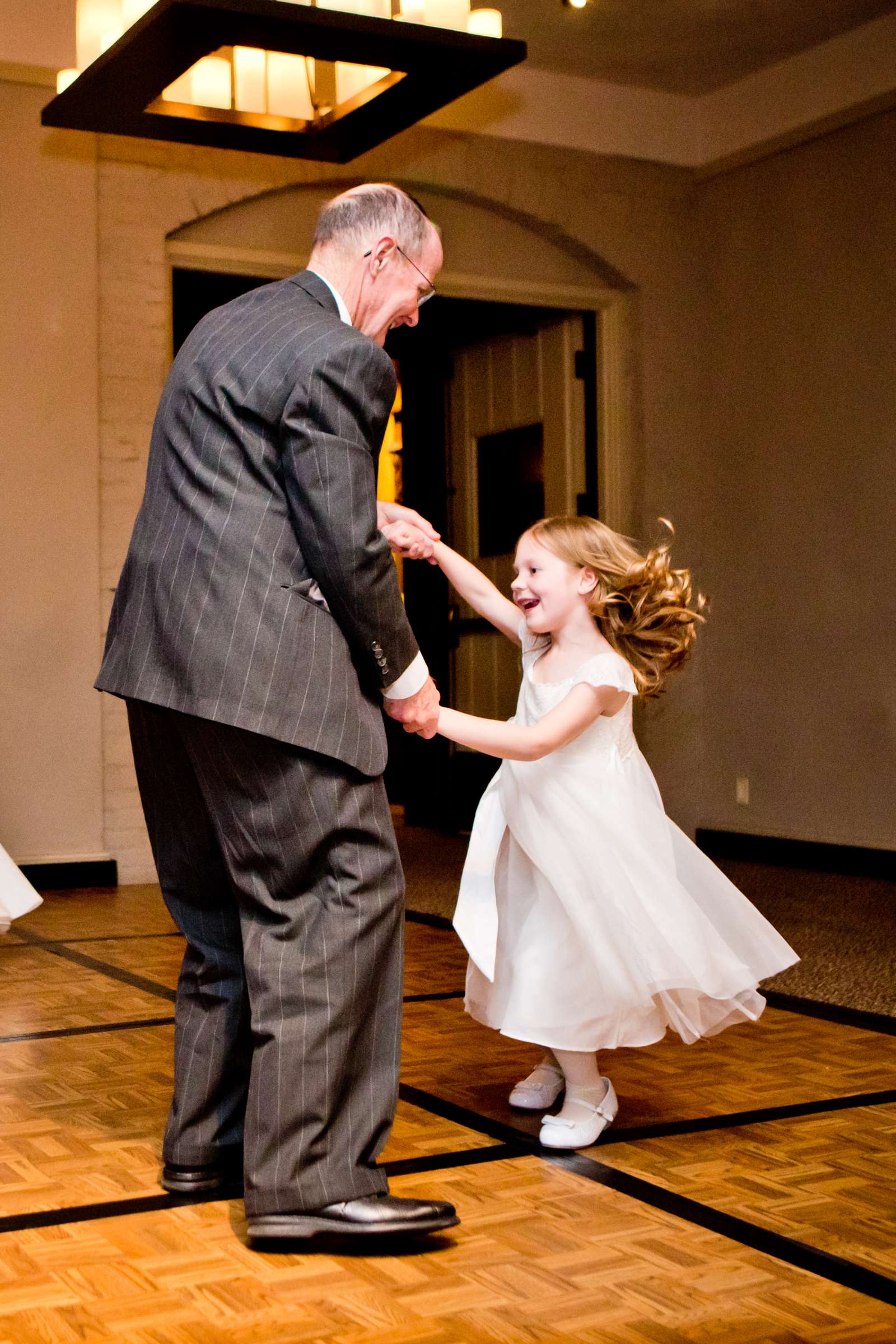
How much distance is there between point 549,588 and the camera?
8.73 ft

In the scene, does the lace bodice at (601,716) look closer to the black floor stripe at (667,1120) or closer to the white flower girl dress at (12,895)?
the black floor stripe at (667,1120)

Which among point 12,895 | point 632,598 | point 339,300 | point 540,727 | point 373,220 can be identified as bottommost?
point 12,895

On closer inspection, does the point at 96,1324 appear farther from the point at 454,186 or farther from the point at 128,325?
the point at 454,186

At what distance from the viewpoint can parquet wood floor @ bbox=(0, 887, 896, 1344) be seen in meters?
1.73

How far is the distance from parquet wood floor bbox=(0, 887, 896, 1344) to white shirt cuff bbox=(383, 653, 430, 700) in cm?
72

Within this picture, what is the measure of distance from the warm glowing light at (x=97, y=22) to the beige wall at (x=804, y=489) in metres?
3.30

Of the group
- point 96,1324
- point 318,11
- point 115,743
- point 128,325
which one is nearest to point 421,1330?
point 96,1324

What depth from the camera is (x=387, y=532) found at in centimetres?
242

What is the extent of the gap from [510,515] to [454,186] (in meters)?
1.64

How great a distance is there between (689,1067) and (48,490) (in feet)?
12.8

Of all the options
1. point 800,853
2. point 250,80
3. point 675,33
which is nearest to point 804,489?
point 800,853

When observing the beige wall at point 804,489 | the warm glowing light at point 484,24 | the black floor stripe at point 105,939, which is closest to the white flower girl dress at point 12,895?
the black floor stripe at point 105,939

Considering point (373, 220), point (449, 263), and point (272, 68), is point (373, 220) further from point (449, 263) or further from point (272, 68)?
point (449, 263)

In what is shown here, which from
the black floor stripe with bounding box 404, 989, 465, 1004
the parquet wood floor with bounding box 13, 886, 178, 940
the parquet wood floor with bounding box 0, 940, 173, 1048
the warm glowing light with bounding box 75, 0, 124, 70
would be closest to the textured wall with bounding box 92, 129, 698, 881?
the parquet wood floor with bounding box 13, 886, 178, 940
